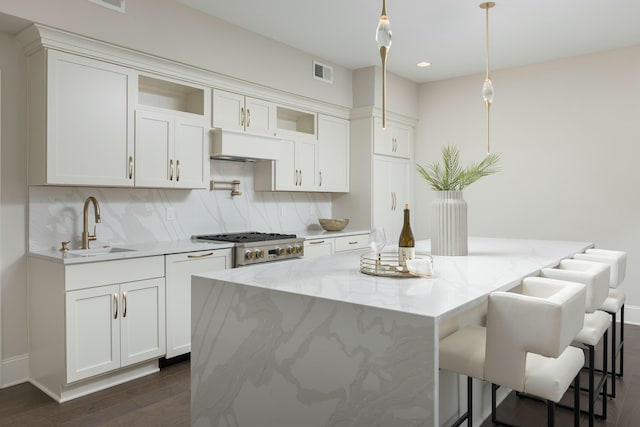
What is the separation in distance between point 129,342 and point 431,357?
8.04ft

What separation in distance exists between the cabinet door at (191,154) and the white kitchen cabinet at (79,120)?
0.43 metres

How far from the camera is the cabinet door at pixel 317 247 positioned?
4.58 metres

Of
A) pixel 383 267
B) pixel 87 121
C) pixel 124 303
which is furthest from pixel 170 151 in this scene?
pixel 383 267

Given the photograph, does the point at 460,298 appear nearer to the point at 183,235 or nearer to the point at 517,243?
the point at 517,243

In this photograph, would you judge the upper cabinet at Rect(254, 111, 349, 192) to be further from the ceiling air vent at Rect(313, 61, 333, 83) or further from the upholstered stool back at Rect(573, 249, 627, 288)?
the upholstered stool back at Rect(573, 249, 627, 288)

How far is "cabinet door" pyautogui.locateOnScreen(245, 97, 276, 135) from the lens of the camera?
438 cm

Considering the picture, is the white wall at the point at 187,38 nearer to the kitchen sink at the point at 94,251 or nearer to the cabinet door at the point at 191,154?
the cabinet door at the point at 191,154

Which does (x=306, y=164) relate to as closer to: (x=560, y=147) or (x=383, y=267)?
(x=560, y=147)

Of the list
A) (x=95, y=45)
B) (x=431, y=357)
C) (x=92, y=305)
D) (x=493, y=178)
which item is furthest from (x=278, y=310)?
(x=493, y=178)

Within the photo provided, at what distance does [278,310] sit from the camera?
178 cm

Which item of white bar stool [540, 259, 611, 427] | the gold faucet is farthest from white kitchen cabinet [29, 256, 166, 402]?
white bar stool [540, 259, 611, 427]

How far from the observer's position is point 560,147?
17.2 ft

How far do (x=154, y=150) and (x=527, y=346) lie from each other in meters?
3.00

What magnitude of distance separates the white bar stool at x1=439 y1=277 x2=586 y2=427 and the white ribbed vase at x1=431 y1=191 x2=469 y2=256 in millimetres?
968
